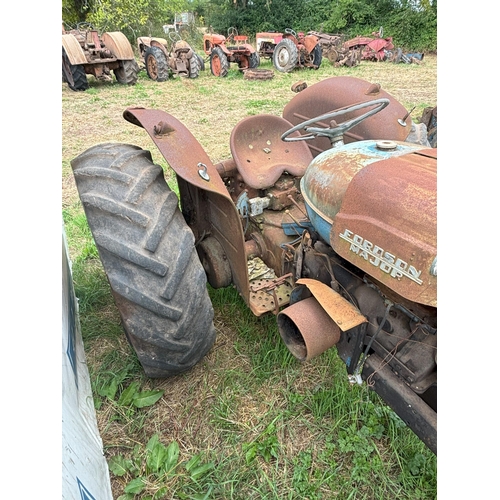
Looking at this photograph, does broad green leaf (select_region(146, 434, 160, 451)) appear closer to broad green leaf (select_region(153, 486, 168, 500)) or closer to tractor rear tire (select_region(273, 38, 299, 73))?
broad green leaf (select_region(153, 486, 168, 500))

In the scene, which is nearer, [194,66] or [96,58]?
[96,58]

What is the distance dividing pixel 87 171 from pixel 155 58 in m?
9.56

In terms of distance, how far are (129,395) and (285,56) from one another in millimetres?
12372

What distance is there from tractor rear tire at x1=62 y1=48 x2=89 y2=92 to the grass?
7893mm

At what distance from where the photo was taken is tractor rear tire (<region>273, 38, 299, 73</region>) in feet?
39.8

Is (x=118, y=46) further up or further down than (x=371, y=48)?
further up

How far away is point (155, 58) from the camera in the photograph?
33.3ft

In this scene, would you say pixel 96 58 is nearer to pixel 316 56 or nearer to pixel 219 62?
pixel 219 62


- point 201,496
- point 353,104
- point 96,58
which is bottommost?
point 201,496

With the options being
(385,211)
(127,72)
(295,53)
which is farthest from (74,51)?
(385,211)

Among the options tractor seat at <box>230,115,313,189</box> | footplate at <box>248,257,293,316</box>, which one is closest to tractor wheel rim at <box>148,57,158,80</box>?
tractor seat at <box>230,115,313,189</box>

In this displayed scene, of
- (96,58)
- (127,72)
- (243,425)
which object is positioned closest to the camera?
(243,425)

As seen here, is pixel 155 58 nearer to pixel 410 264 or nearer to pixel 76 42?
pixel 76 42

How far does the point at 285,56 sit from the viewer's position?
1247 centimetres
